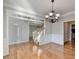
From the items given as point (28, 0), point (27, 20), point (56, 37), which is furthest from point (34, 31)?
point (28, 0)

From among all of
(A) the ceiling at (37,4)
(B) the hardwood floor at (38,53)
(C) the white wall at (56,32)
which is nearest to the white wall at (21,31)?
(B) the hardwood floor at (38,53)

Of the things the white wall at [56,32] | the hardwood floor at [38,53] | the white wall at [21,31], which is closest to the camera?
the hardwood floor at [38,53]

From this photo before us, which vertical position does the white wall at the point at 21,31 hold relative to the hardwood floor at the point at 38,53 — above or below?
above

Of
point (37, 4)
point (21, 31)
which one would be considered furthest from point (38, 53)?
point (37, 4)

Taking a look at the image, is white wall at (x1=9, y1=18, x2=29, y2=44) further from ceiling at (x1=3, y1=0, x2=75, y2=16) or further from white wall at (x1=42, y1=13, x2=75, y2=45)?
white wall at (x1=42, y1=13, x2=75, y2=45)

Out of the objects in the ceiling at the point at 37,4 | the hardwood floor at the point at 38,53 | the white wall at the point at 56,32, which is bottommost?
the hardwood floor at the point at 38,53

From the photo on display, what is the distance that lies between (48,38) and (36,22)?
1932mm

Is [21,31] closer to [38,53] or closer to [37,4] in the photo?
[38,53]

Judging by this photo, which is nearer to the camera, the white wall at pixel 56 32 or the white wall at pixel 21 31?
the white wall at pixel 21 31

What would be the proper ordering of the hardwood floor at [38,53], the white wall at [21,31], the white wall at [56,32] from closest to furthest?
the hardwood floor at [38,53] → the white wall at [21,31] → the white wall at [56,32]

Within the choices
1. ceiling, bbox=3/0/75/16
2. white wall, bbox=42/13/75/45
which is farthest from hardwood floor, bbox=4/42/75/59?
ceiling, bbox=3/0/75/16

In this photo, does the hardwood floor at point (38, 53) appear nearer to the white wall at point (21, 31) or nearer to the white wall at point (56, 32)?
the white wall at point (21, 31)

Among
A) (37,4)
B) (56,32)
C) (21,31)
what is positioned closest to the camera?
(37,4)
